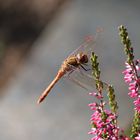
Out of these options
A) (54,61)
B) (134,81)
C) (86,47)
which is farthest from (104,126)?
(54,61)

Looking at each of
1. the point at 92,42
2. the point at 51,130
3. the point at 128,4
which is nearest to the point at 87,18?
the point at 128,4

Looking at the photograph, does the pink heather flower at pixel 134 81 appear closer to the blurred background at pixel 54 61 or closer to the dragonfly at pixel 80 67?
the dragonfly at pixel 80 67

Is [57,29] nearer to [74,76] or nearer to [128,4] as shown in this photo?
[128,4]

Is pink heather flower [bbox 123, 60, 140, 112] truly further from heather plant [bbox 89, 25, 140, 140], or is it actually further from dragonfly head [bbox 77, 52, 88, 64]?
dragonfly head [bbox 77, 52, 88, 64]

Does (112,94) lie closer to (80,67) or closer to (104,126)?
(104,126)

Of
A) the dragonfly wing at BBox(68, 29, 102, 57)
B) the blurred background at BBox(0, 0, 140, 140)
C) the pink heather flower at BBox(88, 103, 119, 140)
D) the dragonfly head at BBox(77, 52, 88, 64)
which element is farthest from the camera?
the blurred background at BBox(0, 0, 140, 140)

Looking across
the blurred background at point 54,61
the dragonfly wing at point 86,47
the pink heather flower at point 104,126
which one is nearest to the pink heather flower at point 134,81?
the pink heather flower at point 104,126

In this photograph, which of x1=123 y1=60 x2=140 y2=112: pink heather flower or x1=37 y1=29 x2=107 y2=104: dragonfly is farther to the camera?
x1=37 y1=29 x2=107 y2=104: dragonfly

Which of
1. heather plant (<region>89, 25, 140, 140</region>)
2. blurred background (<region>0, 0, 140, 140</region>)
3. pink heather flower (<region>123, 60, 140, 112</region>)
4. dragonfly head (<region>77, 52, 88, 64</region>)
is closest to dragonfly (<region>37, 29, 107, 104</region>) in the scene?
dragonfly head (<region>77, 52, 88, 64</region>)

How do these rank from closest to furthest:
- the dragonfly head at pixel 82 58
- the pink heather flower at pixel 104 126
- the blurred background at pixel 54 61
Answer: the pink heather flower at pixel 104 126
the dragonfly head at pixel 82 58
the blurred background at pixel 54 61
